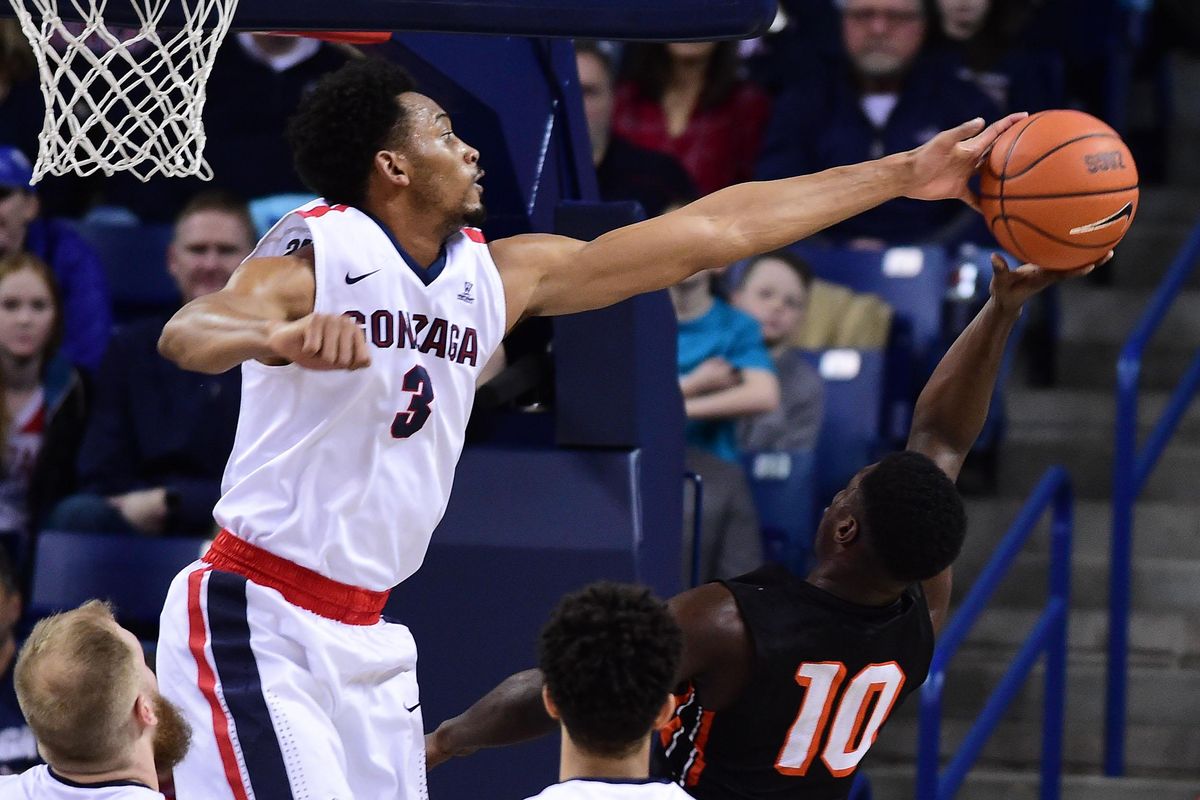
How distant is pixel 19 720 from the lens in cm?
558

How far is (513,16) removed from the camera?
3893mm

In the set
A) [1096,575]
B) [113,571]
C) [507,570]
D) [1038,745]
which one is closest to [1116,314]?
[1096,575]

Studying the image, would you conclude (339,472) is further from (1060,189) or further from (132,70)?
(1060,189)

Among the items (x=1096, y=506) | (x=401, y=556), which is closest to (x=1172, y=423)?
(x=1096, y=506)

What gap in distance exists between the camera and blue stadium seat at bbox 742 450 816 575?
6.38 metres

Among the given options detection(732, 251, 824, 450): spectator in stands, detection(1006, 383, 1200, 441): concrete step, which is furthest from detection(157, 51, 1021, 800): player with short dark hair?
detection(1006, 383, 1200, 441): concrete step

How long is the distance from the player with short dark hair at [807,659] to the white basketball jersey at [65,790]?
0.72 m

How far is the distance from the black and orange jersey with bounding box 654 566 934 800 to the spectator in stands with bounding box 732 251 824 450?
2.88 meters

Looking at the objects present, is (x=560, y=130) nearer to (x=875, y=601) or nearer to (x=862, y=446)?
(x=875, y=601)

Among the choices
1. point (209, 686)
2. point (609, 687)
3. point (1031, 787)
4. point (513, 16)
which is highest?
point (513, 16)

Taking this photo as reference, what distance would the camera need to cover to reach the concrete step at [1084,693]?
247 inches

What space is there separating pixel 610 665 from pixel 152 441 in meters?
3.77

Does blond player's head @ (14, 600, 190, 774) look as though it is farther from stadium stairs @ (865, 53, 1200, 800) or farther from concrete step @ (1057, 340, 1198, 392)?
concrete step @ (1057, 340, 1198, 392)

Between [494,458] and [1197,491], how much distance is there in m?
3.44
